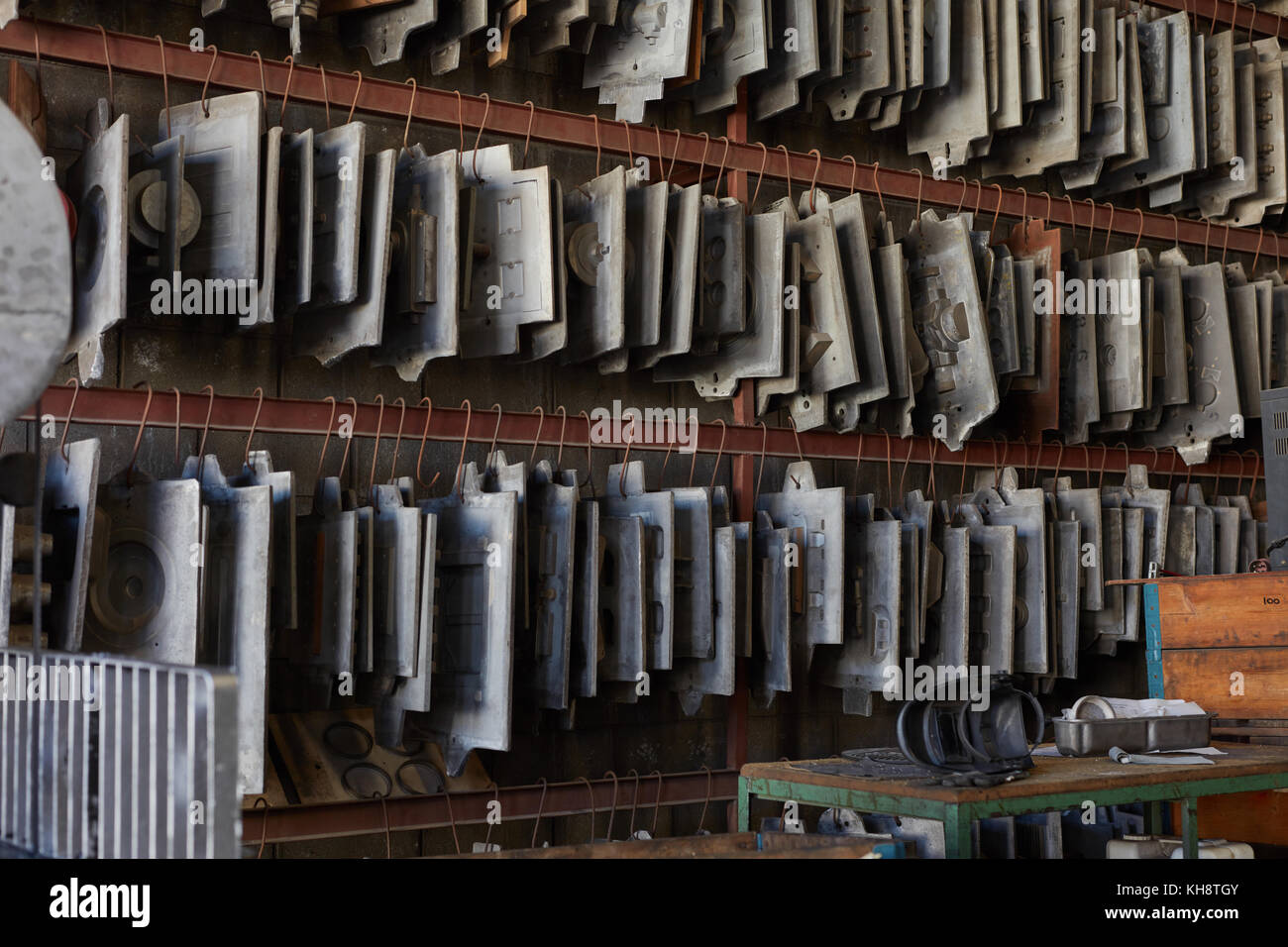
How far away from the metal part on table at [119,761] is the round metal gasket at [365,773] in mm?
2440

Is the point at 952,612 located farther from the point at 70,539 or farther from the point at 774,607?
the point at 70,539

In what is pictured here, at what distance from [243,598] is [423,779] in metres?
1.28

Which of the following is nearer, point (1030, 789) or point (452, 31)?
point (1030, 789)

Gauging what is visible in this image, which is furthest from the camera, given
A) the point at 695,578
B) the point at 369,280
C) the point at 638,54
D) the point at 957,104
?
the point at 957,104

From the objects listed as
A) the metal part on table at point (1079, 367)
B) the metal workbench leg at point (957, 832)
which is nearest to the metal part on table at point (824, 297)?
the metal part on table at point (1079, 367)

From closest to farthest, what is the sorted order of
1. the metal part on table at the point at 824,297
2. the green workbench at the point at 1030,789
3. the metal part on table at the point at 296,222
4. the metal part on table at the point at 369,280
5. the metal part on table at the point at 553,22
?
1. the green workbench at the point at 1030,789
2. the metal part on table at the point at 296,222
3. the metal part on table at the point at 369,280
4. the metal part on table at the point at 553,22
5. the metal part on table at the point at 824,297

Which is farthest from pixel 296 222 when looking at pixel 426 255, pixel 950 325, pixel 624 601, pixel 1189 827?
pixel 1189 827

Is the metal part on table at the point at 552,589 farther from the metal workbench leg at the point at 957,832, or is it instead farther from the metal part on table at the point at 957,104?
the metal part on table at the point at 957,104

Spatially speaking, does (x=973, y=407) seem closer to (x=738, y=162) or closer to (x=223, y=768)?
(x=738, y=162)

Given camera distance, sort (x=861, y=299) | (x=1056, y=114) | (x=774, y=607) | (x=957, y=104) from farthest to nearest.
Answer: (x=1056, y=114) < (x=957, y=104) < (x=861, y=299) < (x=774, y=607)

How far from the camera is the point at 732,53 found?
6.53 meters

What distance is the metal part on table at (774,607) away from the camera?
6164 millimetres

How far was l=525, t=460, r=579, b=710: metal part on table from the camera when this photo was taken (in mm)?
5555
